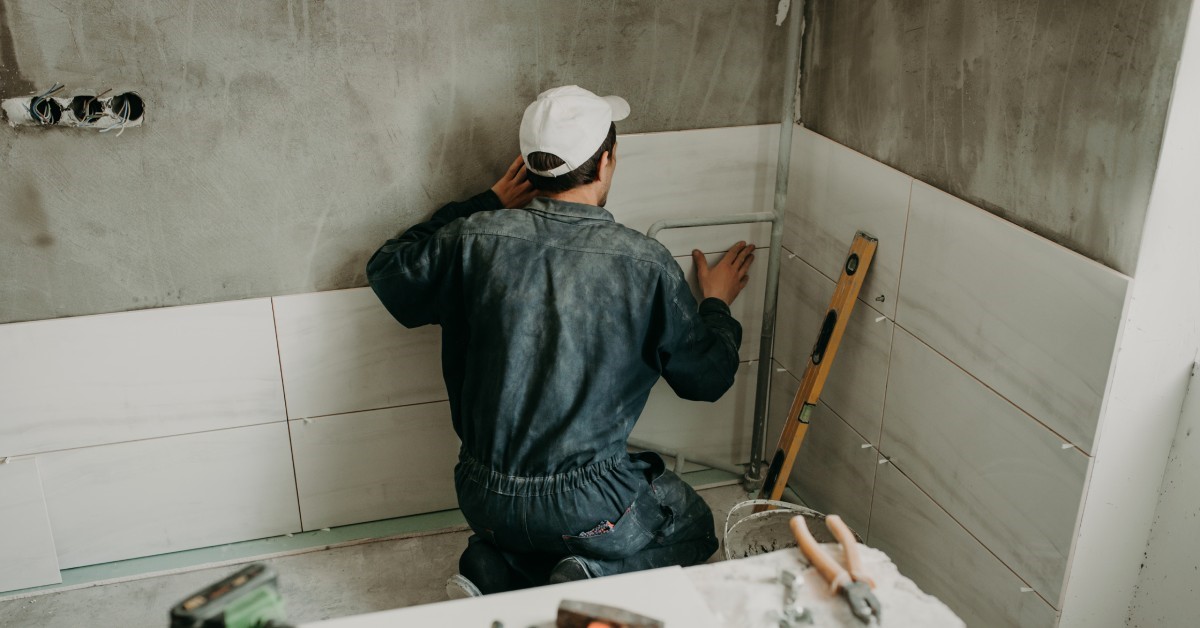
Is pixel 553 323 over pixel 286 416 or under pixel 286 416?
over

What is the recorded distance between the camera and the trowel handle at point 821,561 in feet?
4.40

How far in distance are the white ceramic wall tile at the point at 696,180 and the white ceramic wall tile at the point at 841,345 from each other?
200 millimetres

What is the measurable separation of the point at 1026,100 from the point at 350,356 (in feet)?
5.28

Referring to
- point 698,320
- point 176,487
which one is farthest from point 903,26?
point 176,487

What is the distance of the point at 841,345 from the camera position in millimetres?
2426

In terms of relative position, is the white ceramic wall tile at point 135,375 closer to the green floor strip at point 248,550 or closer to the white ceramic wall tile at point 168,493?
the white ceramic wall tile at point 168,493

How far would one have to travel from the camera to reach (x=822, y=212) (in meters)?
2.43

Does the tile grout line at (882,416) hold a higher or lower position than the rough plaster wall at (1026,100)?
lower

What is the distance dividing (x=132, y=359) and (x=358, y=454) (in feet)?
1.92

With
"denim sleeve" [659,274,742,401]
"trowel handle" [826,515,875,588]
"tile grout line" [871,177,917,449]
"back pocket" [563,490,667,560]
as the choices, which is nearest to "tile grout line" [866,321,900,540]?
"tile grout line" [871,177,917,449]

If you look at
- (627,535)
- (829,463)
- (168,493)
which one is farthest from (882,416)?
(168,493)

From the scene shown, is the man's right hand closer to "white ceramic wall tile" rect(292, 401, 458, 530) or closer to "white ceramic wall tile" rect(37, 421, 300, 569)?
"white ceramic wall tile" rect(292, 401, 458, 530)

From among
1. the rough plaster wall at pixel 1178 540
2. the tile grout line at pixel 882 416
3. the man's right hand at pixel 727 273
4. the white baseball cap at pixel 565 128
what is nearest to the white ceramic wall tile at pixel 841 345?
the tile grout line at pixel 882 416

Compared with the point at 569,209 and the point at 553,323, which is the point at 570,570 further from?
the point at 569,209
